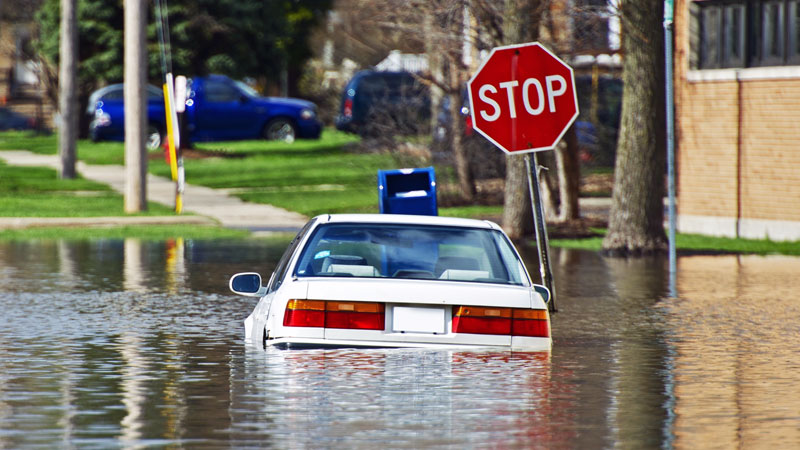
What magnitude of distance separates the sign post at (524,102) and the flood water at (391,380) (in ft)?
5.52

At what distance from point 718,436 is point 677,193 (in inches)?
686

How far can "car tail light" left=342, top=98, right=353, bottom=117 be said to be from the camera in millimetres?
45638

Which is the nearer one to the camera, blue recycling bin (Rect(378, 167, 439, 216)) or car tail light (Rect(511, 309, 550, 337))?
car tail light (Rect(511, 309, 550, 337))

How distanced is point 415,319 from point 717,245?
14237 millimetres

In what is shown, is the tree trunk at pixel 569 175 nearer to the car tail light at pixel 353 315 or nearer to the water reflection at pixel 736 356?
the water reflection at pixel 736 356

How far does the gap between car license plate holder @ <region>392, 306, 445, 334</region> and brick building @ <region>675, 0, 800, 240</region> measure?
1449cm

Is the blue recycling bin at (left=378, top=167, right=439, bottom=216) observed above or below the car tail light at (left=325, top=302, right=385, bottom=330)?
above

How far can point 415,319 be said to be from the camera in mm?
9703

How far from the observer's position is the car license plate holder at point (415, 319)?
970 cm

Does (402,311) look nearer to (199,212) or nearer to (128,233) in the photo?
(128,233)

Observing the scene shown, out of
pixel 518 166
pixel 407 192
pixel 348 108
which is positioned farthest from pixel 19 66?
pixel 407 192

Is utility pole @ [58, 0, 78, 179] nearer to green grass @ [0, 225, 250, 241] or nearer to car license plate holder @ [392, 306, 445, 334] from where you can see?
green grass @ [0, 225, 250, 241]

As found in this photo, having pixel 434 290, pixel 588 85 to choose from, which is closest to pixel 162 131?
pixel 588 85

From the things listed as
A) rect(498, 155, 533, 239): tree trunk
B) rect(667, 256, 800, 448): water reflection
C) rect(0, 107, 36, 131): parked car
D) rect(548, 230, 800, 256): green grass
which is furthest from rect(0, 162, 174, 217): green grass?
rect(0, 107, 36, 131): parked car
